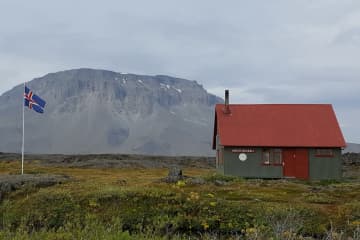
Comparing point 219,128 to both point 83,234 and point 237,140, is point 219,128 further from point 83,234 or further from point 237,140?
point 83,234

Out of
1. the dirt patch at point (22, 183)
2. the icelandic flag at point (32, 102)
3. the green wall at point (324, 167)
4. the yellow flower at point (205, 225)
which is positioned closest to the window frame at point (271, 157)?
the green wall at point (324, 167)

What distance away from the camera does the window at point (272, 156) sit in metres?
39.7

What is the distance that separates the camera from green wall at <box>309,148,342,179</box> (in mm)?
39281

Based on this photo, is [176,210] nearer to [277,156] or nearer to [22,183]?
[22,183]

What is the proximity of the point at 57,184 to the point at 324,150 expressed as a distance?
22695mm

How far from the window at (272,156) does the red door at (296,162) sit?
430 mm

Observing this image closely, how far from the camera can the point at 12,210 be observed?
829 inches

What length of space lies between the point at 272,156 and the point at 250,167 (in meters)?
2.08

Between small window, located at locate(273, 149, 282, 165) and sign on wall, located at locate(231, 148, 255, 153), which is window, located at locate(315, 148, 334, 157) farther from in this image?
sign on wall, located at locate(231, 148, 255, 153)

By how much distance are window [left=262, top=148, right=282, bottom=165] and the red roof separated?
581 mm

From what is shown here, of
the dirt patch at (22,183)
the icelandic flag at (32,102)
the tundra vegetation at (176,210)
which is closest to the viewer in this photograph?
the tundra vegetation at (176,210)

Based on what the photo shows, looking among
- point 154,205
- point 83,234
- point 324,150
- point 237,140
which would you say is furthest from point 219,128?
point 83,234

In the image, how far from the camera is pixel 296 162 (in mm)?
39562

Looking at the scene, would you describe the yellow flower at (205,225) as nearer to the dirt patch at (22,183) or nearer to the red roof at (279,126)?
the dirt patch at (22,183)
